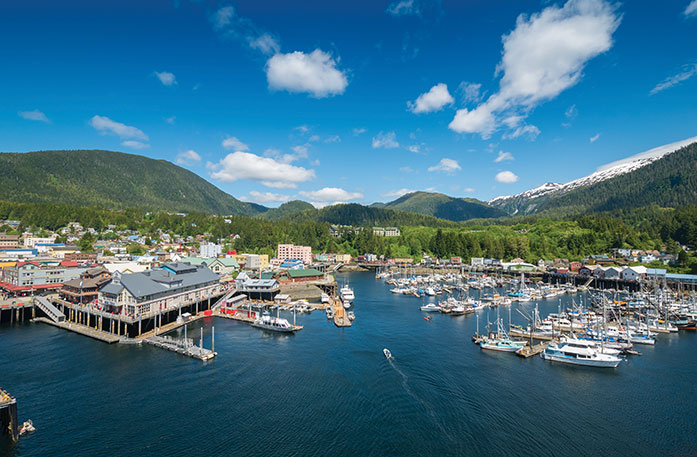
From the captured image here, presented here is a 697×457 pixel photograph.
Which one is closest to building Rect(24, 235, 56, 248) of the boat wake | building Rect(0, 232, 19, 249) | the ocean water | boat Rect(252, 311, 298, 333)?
building Rect(0, 232, 19, 249)

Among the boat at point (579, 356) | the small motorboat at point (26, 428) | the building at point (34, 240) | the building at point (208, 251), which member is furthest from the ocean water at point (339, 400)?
the building at point (34, 240)

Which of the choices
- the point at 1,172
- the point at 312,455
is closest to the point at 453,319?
the point at 312,455

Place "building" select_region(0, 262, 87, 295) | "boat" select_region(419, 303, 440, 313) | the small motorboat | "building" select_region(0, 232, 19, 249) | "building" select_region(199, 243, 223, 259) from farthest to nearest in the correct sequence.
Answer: "building" select_region(199, 243, 223, 259) → "building" select_region(0, 232, 19, 249) → "boat" select_region(419, 303, 440, 313) → "building" select_region(0, 262, 87, 295) → the small motorboat

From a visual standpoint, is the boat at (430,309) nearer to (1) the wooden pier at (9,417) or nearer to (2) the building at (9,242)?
(1) the wooden pier at (9,417)

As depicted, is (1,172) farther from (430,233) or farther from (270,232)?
(430,233)

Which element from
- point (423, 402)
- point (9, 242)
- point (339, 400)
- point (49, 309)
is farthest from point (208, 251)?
point (423, 402)

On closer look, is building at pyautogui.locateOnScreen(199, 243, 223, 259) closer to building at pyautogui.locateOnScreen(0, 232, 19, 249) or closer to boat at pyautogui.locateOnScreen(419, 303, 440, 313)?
building at pyautogui.locateOnScreen(0, 232, 19, 249)
